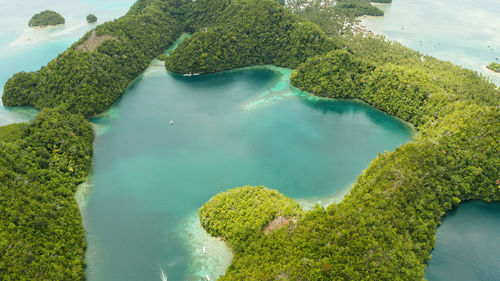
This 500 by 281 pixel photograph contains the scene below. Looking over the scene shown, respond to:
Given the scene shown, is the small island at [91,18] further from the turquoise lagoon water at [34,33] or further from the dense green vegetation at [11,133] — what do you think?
the dense green vegetation at [11,133]

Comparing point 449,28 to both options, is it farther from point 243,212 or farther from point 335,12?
point 243,212

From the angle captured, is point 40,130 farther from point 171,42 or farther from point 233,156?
point 171,42

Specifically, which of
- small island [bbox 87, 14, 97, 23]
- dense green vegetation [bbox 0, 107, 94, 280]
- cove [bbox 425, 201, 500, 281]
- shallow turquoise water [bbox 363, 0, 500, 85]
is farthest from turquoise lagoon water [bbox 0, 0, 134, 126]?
shallow turquoise water [bbox 363, 0, 500, 85]

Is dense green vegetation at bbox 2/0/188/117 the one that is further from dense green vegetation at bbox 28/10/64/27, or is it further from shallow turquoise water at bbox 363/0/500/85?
shallow turquoise water at bbox 363/0/500/85

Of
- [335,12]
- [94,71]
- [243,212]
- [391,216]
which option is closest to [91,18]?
[94,71]

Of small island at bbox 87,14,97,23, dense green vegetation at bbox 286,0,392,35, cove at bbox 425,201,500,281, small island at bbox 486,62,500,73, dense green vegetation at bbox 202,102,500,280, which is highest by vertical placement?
small island at bbox 87,14,97,23

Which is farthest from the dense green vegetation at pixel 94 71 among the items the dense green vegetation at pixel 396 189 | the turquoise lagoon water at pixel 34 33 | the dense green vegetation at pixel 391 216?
the dense green vegetation at pixel 391 216
